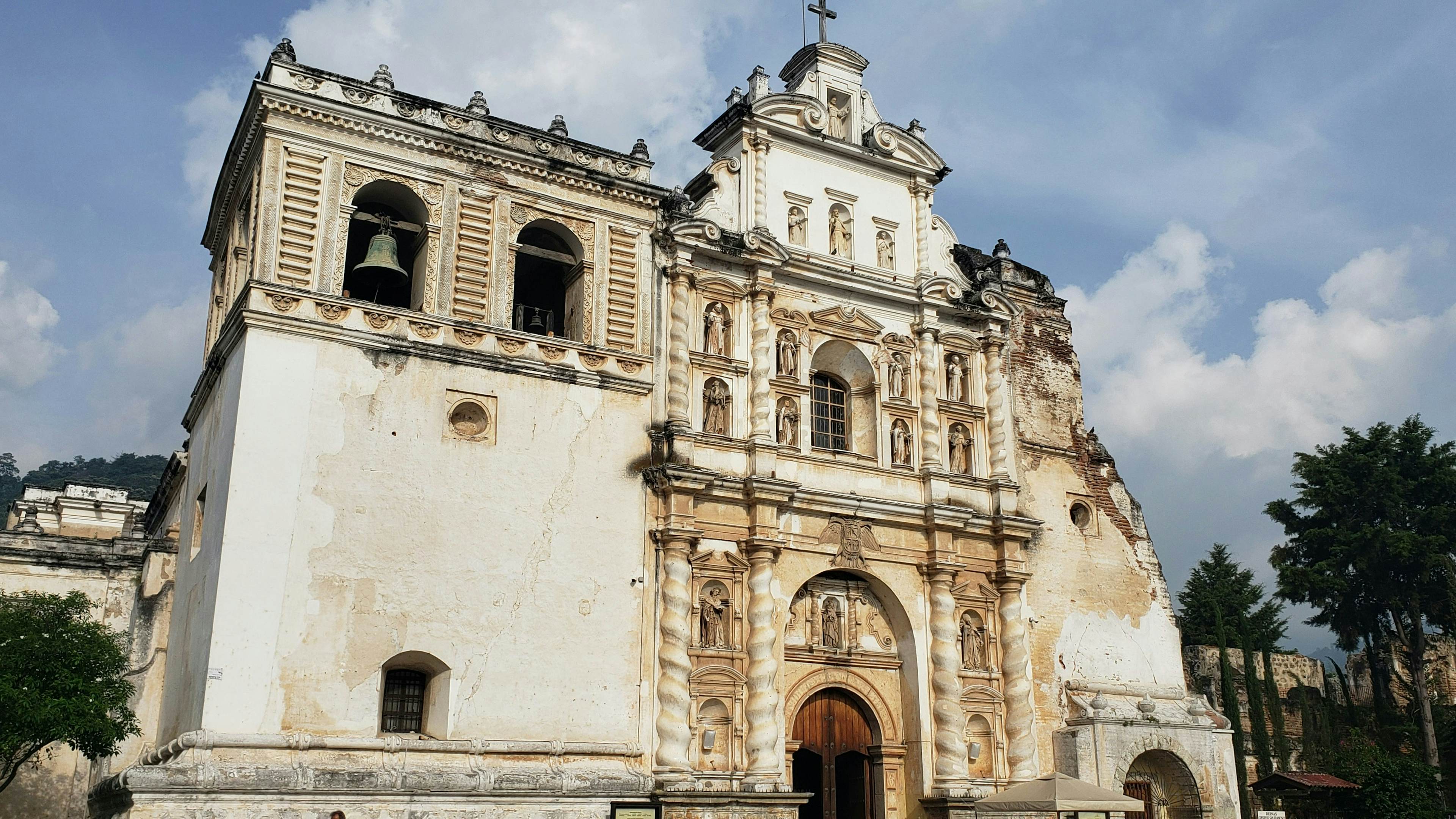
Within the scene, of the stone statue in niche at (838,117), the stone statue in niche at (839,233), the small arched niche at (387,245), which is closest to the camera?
the small arched niche at (387,245)

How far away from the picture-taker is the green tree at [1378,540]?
4025 cm

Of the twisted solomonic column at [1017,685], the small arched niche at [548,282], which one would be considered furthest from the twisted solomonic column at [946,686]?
the small arched niche at [548,282]

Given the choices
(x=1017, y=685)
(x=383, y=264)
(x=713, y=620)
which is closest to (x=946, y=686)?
(x=1017, y=685)

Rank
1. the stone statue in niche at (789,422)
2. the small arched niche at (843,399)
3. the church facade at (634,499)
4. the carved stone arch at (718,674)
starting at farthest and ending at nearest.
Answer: the small arched niche at (843,399) < the stone statue in niche at (789,422) < the carved stone arch at (718,674) < the church facade at (634,499)

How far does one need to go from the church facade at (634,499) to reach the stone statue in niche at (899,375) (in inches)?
9.9

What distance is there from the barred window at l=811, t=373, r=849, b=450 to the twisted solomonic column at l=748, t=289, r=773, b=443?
57.9 inches

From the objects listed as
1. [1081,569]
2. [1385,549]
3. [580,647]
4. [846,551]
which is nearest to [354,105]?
[580,647]

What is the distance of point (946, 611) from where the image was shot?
70.1ft

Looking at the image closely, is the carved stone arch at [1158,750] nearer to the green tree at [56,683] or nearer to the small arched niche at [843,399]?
the small arched niche at [843,399]

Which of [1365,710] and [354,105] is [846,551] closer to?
[354,105]

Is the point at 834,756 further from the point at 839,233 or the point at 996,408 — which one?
the point at 839,233

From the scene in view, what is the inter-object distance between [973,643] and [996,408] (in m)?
4.37

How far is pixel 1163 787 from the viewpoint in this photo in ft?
74.2

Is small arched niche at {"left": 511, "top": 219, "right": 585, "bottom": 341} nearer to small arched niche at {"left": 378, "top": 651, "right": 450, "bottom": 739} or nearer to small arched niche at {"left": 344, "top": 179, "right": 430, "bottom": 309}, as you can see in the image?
small arched niche at {"left": 344, "top": 179, "right": 430, "bottom": 309}
